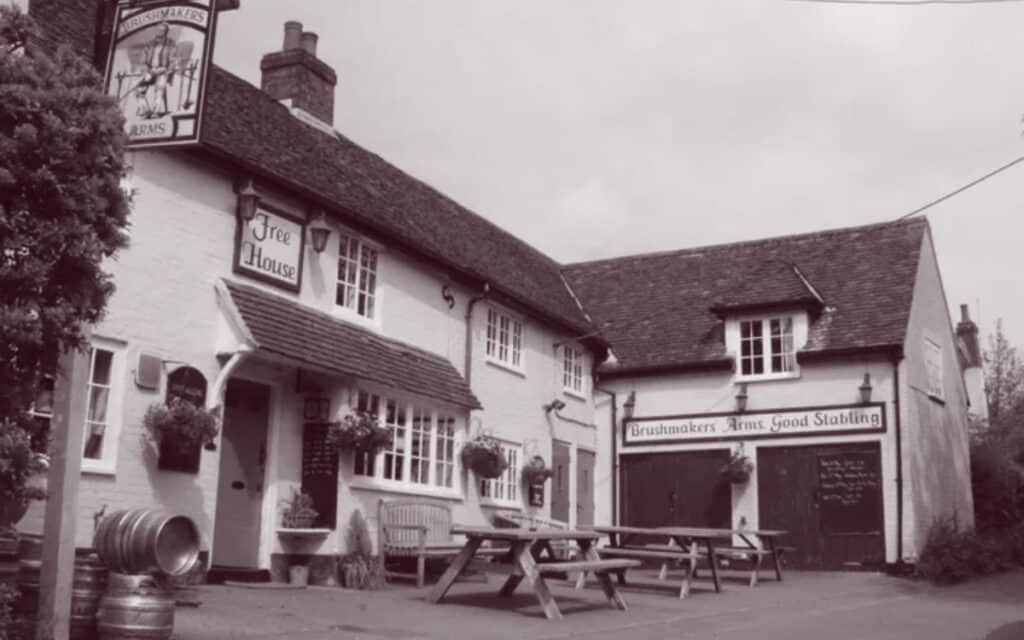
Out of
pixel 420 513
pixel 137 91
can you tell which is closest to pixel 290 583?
pixel 420 513

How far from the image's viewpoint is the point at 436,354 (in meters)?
16.9

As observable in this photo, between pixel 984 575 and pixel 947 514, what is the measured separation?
140 inches

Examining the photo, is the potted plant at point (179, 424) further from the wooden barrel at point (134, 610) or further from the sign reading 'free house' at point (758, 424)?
the sign reading 'free house' at point (758, 424)

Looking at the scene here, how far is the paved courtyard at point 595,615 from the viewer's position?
9.38 m

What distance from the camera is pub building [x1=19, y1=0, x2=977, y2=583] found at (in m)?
11.5

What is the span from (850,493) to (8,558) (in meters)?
16.7

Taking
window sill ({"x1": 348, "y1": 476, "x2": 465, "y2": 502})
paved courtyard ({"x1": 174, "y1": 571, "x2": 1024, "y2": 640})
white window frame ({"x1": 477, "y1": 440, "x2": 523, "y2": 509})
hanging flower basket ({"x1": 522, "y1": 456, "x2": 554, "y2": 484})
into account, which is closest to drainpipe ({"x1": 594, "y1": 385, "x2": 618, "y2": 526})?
hanging flower basket ({"x1": 522, "y1": 456, "x2": 554, "y2": 484})

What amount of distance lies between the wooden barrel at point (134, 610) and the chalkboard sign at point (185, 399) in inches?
143

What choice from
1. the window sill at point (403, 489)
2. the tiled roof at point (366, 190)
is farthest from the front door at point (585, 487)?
the window sill at point (403, 489)

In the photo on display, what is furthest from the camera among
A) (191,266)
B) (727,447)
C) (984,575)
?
(727,447)

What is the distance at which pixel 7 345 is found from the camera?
612 cm

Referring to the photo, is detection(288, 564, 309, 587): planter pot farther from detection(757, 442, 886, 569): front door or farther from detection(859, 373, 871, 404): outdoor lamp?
detection(859, 373, 871, 404): outdoor lamp

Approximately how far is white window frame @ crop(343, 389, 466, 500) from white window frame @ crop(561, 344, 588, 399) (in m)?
5.17

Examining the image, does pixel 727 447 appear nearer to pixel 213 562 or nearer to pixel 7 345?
pixel 213 562
